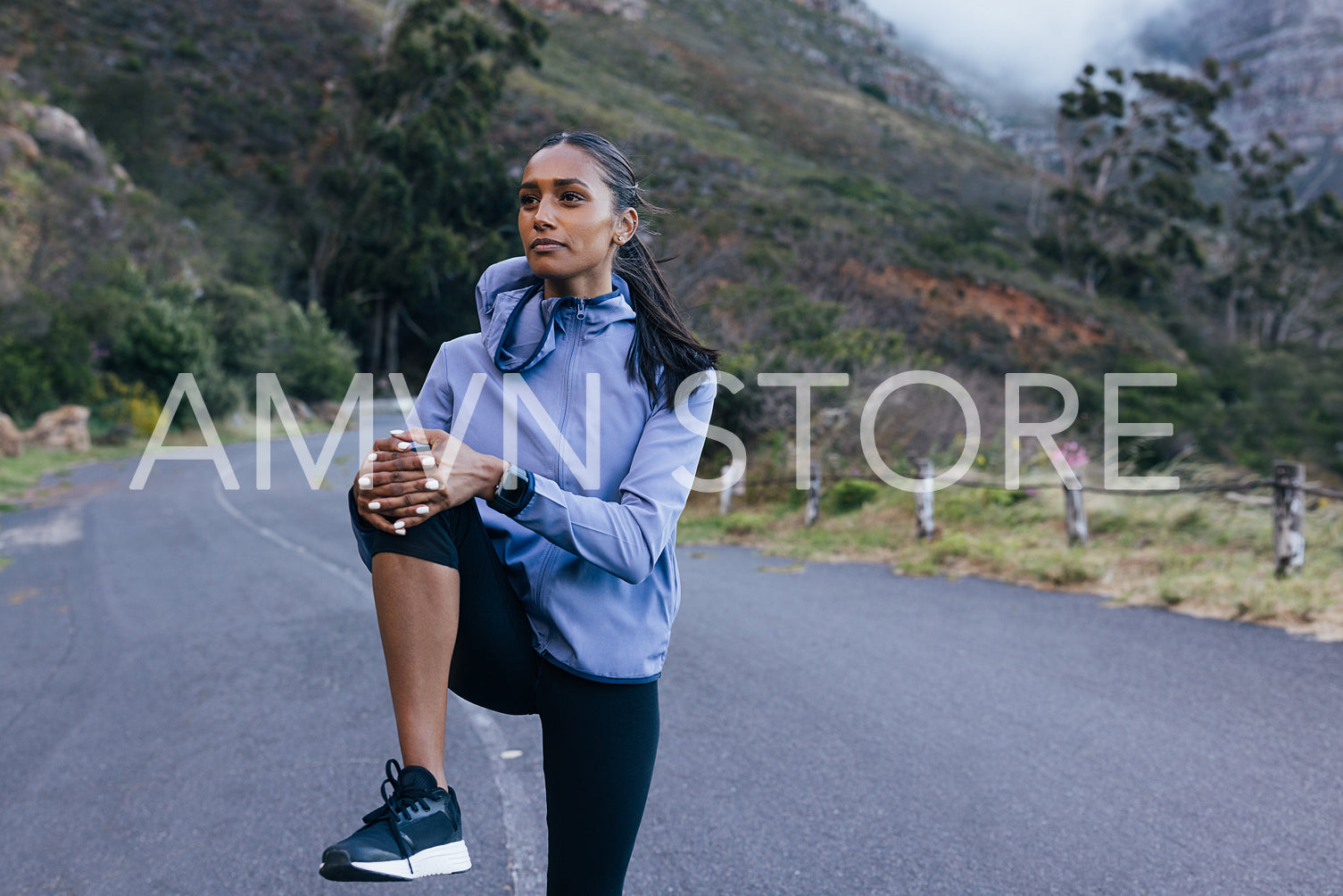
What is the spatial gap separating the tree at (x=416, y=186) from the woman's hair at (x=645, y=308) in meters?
33.7

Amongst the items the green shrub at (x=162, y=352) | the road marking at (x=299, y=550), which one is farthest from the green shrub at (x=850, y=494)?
Answer: the green shrub at (x=162, y=352)

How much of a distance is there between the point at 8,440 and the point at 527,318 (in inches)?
838

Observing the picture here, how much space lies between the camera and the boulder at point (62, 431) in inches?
840

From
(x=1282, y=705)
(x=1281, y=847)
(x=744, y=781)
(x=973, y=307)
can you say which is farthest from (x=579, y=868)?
(x=973, y=307)

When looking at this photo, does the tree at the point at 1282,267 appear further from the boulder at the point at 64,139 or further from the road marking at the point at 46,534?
the road marking at the point at 46,534

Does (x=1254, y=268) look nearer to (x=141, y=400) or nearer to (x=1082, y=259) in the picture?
(x=1082, y=259)

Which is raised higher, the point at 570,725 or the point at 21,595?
the point at 570,725

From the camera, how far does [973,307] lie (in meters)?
33.4

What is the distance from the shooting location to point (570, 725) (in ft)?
5.79

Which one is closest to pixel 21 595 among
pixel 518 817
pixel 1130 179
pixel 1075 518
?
pixel 518 817

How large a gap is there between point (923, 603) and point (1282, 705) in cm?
296

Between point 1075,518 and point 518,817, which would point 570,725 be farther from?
point 1075,518

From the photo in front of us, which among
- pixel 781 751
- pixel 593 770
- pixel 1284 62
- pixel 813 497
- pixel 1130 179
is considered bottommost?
pixel 813 497

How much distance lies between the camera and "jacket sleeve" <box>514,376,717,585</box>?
161 cm
